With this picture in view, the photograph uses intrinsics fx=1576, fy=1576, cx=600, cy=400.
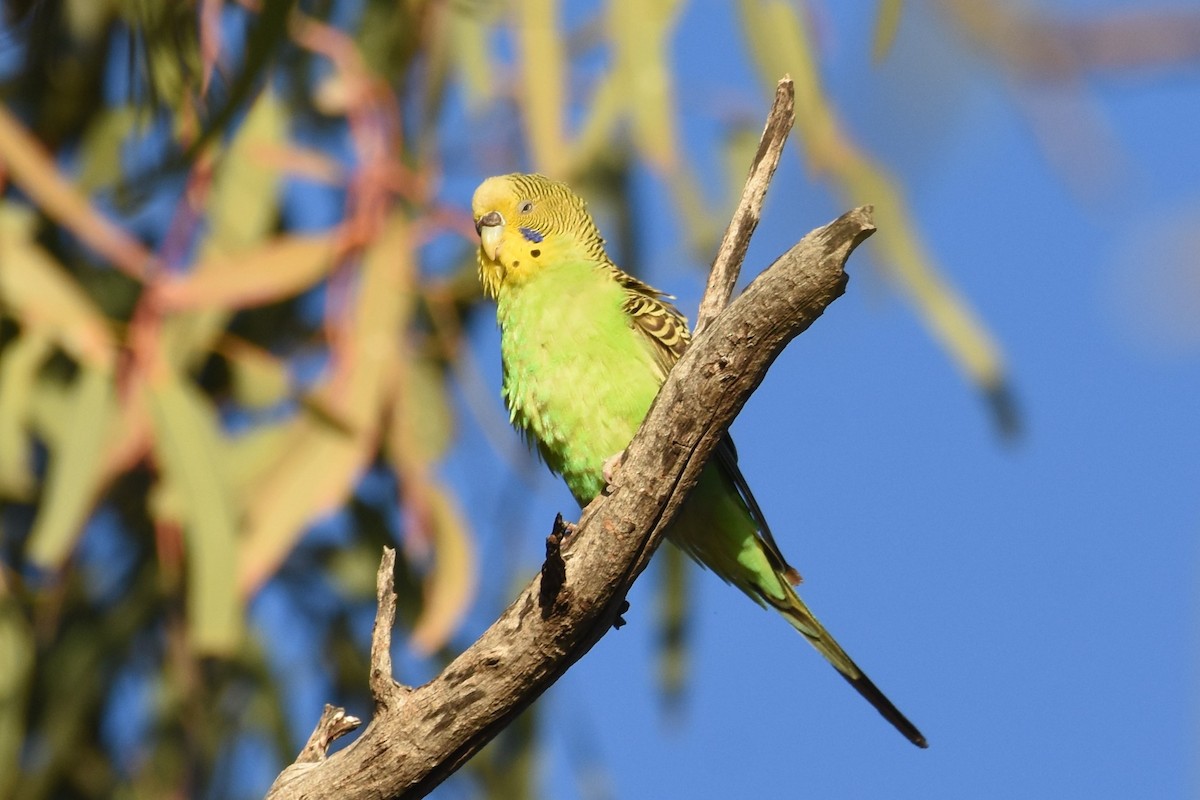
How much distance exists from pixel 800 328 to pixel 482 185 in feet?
3.88

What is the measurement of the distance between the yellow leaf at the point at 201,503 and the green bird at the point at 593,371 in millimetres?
949

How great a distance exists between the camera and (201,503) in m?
3.61

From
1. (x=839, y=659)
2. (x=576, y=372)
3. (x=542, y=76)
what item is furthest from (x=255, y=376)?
(x=839, y=659)

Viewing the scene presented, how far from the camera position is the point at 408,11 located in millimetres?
4344

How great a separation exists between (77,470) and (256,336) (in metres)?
1.01

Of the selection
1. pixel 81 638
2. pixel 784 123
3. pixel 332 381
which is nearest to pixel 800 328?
pixel 784 123

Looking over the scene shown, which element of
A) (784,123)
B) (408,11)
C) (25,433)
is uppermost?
(408,11)

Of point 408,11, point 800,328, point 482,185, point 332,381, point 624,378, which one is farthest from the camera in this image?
point 408,11

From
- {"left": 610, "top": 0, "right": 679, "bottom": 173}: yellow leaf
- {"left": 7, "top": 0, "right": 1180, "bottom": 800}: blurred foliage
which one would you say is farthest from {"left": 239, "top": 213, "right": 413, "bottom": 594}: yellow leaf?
{"left": 610, "top": 0, "right": 679, "bottom": 173}: yellow leaf

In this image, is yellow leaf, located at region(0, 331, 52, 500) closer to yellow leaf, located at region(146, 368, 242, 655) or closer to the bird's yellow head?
yellow leaf, located at region(146, 368, 242, 655)

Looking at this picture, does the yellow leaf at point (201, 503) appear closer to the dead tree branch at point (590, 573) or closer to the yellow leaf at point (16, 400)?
the yellow leaf at point (16, 400)

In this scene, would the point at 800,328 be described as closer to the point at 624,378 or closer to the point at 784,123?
the point at 784,123

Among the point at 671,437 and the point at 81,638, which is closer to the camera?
the point at 671,437

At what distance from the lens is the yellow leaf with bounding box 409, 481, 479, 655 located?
356cm
